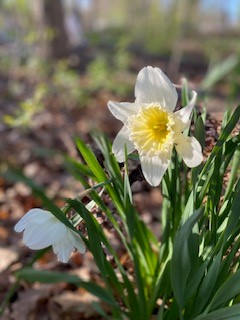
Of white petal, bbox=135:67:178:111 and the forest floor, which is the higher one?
white petal, bbox=135:67:178:111

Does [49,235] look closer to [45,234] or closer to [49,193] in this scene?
[45,234]

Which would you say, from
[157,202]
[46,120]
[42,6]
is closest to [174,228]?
[157,202]

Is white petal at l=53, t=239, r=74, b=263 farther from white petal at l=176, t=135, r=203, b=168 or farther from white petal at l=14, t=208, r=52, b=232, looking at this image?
white petal at l=176, t=135, r=203, b=168

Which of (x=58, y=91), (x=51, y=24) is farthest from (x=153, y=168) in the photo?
(x=51, y=24)

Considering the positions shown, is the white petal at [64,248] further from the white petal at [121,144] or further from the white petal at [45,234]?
the white petal at [121,144]

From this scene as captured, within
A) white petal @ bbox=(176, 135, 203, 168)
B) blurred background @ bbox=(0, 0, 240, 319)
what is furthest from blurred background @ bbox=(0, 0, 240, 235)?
white petal @ bbox=(176, 135, 203, 168)

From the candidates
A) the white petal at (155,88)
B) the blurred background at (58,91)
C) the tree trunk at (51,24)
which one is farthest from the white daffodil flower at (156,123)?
the tree trunk at (51,24)
